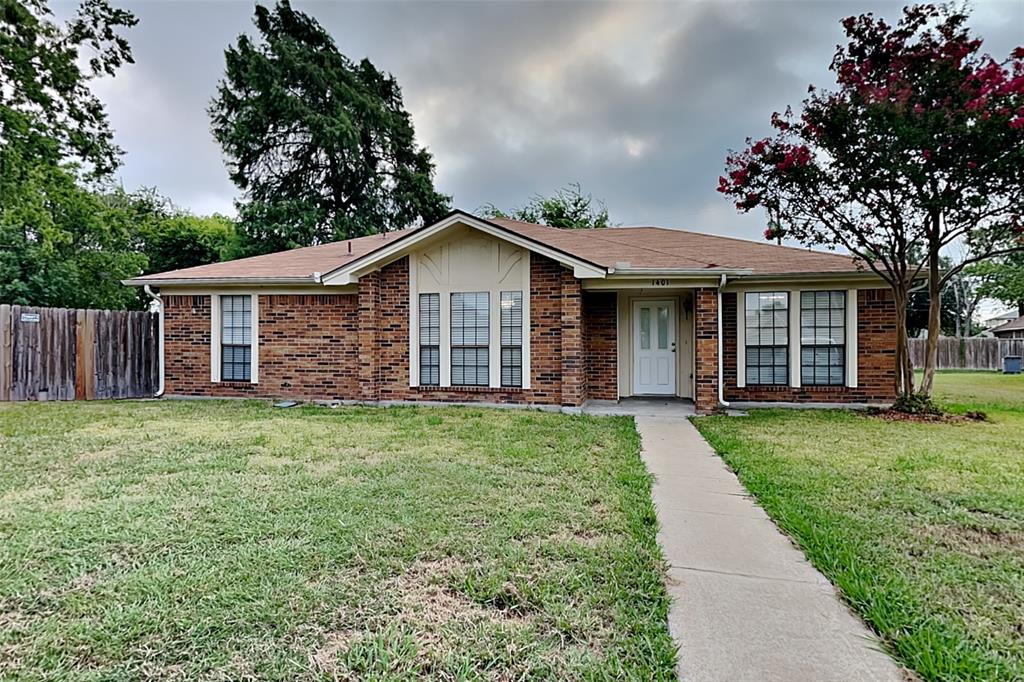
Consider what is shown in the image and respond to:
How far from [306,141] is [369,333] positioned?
18674 millimetres

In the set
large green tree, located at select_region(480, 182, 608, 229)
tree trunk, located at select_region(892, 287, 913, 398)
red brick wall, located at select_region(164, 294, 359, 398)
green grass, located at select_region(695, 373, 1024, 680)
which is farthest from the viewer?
large green tree, located at select_region(480, 182, 608, 229)

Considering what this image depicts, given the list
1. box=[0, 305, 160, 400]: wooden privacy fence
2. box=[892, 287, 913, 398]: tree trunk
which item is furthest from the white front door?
box=[0, 305, 160, 400]: wooden privacy fence

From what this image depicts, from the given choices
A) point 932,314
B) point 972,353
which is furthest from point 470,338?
point 972,353

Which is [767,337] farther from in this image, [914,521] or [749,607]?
[749,607]

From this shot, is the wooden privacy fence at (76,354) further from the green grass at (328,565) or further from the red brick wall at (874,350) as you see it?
the red brick wall at (874,350)

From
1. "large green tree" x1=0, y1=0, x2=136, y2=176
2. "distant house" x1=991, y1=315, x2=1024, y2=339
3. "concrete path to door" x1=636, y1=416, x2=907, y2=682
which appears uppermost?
"large green tree" x1=0, y1=0, x2=136, y2=176

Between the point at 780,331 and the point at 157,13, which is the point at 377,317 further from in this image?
the point at 157,13

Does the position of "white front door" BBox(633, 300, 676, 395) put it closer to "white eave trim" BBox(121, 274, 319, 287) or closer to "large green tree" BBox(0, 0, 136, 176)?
"white eave trim" BBox(121, 274, 319, 287)

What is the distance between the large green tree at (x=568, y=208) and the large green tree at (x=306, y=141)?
5787mm

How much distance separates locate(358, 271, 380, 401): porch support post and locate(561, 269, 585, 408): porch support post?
3.77m

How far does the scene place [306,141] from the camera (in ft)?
81.5

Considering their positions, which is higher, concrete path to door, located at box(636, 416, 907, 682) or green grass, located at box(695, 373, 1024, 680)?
green grass, located at box(695, 373, 1024, 680)

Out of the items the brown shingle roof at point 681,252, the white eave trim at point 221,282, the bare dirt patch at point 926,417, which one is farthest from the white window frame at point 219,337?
the bare dirt patch at point 926,417

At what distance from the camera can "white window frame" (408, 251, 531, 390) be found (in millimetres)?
9703
